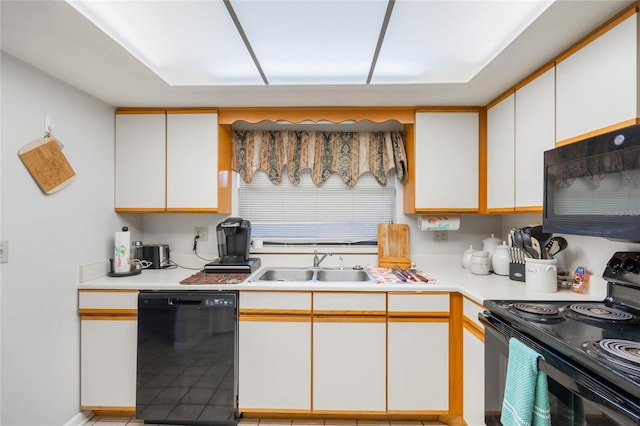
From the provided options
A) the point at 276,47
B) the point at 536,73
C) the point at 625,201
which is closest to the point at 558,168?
the point at 625,201

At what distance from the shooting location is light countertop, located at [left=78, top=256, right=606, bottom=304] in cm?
154

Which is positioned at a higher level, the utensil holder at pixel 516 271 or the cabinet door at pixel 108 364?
the utensil holder at pixel 516 271

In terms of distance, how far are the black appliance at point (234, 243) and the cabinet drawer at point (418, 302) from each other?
1.04 metres

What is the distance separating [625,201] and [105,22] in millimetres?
2261

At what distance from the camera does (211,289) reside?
6.00ft

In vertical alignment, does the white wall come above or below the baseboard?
above

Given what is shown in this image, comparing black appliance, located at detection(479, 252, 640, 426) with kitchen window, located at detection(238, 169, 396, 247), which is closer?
black appliance, located at detection(479, 252, 640, 426)

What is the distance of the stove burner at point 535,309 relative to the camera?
120cm

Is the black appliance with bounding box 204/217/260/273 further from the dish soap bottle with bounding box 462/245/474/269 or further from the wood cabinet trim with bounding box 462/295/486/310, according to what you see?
the dish soap bottle with bounding box 462/245/474/269

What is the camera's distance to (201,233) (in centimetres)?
249

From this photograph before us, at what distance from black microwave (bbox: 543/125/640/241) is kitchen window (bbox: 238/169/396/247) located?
1279 millimetres

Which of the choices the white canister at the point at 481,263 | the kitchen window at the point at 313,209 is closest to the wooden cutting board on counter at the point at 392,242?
the kitchen window at the point at 313,209

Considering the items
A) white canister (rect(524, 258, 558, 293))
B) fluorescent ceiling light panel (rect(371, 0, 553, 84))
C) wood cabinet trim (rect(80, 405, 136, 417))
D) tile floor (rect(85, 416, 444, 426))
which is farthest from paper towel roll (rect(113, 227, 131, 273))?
white canister (rect(524, 258, 558, 293))

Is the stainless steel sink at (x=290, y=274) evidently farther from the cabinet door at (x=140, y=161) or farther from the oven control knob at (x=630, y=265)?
the oven control knob at (x=630, y=265)
